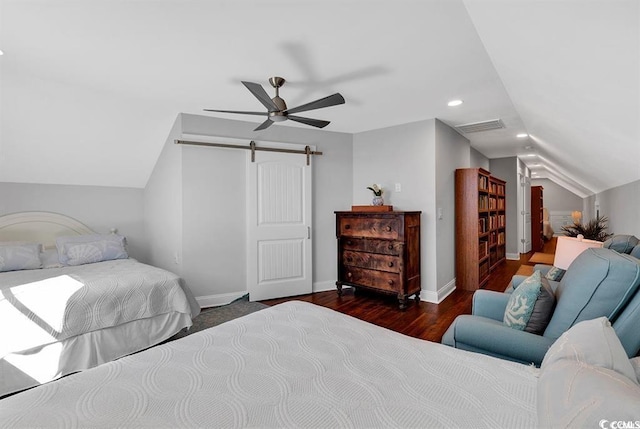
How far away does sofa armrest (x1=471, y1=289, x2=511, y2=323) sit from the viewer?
197 cm

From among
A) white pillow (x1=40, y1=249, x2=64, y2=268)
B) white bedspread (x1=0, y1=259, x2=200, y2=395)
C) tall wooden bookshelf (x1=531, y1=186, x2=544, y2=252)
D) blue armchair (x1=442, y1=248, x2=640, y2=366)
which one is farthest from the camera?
tall wooden bookshelf (x1=531, y1=186, x2=544, y2=252)

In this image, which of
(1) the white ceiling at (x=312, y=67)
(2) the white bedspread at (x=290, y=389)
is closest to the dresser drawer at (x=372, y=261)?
(1) the white ceiling at (x=312, y=67)

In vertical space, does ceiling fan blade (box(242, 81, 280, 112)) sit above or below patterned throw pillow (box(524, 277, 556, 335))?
above

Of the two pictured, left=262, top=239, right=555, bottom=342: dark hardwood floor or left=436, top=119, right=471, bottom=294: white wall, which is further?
left=436, top=119, right=471, bottom=294: white wall

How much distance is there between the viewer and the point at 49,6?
1.75 meters

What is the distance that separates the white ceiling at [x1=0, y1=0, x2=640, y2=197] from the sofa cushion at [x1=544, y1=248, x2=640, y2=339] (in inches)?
33.1

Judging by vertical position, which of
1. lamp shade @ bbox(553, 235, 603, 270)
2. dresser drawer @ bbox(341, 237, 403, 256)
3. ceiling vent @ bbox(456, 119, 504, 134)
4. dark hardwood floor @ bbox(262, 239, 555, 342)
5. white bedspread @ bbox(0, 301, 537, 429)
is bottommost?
dark hardwood floor @ bbox(262, 239, 555, 342)

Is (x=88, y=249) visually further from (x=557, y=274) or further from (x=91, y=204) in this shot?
(x=557, y=274)

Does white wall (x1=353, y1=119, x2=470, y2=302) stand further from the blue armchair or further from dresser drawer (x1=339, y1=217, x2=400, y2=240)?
the blue armchair

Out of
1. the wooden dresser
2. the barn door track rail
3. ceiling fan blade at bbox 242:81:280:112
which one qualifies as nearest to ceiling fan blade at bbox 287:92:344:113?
ceiling fan blade at bbox 242:81:280:112

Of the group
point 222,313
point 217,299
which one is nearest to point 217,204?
point 217,299

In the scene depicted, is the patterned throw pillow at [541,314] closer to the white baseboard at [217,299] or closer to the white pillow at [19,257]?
the white baseboard at [217,299]

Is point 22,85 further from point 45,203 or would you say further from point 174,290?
point 174,290

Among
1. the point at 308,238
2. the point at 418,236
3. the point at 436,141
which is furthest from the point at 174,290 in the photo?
the point at 436,141
